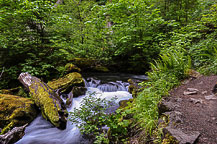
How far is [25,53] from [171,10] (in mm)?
9744

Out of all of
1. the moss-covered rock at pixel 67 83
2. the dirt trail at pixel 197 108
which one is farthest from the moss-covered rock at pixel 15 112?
the dirt trail at pixel 197 108

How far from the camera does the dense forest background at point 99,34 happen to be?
594cm

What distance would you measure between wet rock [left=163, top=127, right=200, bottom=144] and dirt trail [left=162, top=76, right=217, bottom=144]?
0.18ft

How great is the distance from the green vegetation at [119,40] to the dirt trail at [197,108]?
1.25ft

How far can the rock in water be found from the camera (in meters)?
3.90

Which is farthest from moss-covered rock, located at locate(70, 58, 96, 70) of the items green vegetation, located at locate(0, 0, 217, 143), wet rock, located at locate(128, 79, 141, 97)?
wet rock, located at locate(128, 79, 141, 97)

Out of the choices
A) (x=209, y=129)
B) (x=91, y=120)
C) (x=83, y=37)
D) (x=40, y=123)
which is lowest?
(x=40, y=123)

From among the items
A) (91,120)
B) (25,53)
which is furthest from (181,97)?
(25,53)

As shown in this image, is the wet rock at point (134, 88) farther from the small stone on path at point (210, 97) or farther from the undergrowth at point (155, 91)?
the small stone on path at point (210, 97)

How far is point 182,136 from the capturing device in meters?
1.77

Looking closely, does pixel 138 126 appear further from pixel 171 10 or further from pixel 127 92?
pixel 171 10

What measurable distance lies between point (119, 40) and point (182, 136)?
658 centimetres

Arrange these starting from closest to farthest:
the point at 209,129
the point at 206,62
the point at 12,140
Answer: the point at 209,129
the point at 12,140
the point at 206,62

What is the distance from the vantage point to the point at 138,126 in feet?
9.07
